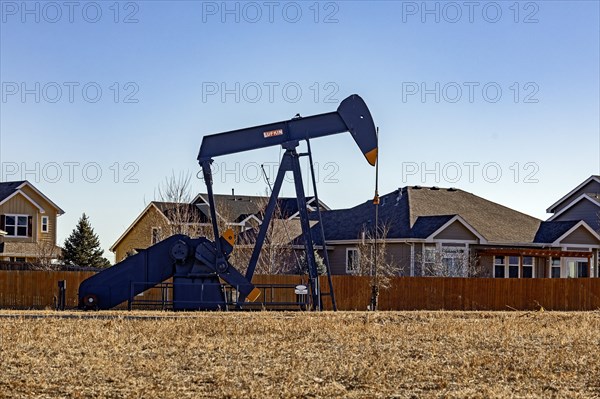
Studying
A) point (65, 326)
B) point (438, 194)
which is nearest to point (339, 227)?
point (438, 194)

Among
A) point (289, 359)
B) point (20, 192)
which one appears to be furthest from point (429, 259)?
point (289, 359)

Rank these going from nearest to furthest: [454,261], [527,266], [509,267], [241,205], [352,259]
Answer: [454,261] → [509,267] → [527,266] → [352,259] → [241,205]

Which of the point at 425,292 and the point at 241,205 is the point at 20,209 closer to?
the point at 241,205

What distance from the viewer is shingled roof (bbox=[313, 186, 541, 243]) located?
4928 centimetres

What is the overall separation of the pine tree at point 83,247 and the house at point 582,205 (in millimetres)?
27656

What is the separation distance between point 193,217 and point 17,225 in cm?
1073

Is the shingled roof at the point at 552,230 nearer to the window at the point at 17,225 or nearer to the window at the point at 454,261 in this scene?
the window at the point at 454,261

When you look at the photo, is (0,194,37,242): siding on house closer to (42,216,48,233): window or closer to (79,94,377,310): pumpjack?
(42,216,48,233): window

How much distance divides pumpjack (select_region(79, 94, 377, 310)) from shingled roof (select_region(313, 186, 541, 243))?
59.4ft

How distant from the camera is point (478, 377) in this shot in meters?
14.5

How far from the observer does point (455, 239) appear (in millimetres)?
48188

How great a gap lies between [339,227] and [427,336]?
3292cm

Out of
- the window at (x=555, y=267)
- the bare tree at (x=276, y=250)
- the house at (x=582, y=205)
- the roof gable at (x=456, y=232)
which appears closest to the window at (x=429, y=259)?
the roof gable at (x=456, y=232)

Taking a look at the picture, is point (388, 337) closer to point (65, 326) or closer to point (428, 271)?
point (65, 326)
